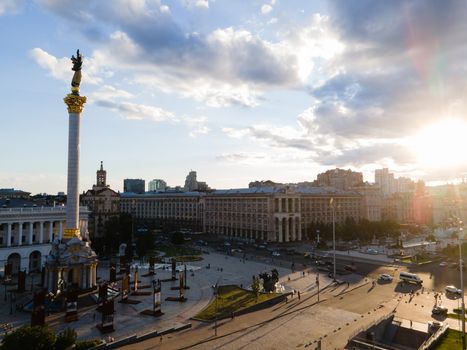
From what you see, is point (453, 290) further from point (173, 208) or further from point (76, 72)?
Answer: point (173, 208)

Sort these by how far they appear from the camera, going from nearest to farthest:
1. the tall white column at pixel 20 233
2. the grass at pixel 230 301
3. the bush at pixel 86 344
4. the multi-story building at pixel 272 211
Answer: the bush at pixel 86 344, the grass at pixel 230 301, the tall white column at pixel 20 233, the multi-story building at pixel 272 211

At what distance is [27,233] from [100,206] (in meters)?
50.6

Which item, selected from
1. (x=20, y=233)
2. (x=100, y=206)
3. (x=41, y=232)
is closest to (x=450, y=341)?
(x=20, y=233)

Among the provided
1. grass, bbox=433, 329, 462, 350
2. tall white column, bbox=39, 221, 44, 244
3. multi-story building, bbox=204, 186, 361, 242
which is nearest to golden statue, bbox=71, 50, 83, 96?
tall white column, bbox=39, 221, 44, 244

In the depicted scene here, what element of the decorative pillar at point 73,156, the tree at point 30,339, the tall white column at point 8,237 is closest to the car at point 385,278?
the decorative pillar at point 73,156

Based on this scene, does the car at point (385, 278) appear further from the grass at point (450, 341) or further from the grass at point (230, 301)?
the grass at point (450, 341)

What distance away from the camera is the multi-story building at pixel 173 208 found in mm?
167075

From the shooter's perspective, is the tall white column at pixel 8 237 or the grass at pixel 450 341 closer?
the grass at pixel 450 341

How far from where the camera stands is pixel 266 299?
54188mm

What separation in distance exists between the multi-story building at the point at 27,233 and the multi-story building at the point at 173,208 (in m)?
81.2

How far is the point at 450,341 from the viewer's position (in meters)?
39.4

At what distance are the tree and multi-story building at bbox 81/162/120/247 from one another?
10025 cm

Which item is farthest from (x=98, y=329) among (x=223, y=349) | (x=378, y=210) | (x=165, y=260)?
(x=378, y=210)

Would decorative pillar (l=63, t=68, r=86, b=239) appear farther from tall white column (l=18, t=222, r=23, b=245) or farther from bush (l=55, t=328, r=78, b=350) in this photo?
bush (l=55, t=328, r=78, b=350)
